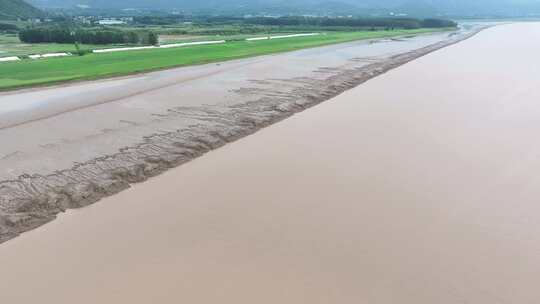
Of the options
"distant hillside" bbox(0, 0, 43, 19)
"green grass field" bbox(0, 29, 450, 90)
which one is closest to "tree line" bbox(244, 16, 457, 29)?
"green grass field" bbox(0, 29, 450, 90)

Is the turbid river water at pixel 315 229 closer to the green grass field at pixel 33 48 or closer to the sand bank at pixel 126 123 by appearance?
the sand bank at pixel 126 123

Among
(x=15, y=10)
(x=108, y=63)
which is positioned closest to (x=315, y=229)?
(x=108, y=63)

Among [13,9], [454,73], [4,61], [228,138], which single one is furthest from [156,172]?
[13,9]

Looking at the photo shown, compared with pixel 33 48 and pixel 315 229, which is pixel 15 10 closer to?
pixel 33 48

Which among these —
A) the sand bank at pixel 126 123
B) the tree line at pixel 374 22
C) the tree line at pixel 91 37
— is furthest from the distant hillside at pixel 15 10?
the sand bank at pixel 126 123

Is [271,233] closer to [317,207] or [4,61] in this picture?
[317,207]

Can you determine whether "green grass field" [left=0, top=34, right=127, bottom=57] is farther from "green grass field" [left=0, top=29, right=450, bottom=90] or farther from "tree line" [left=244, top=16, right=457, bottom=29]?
"tree line" [left=244, top=16, right=457, bottom=29]
